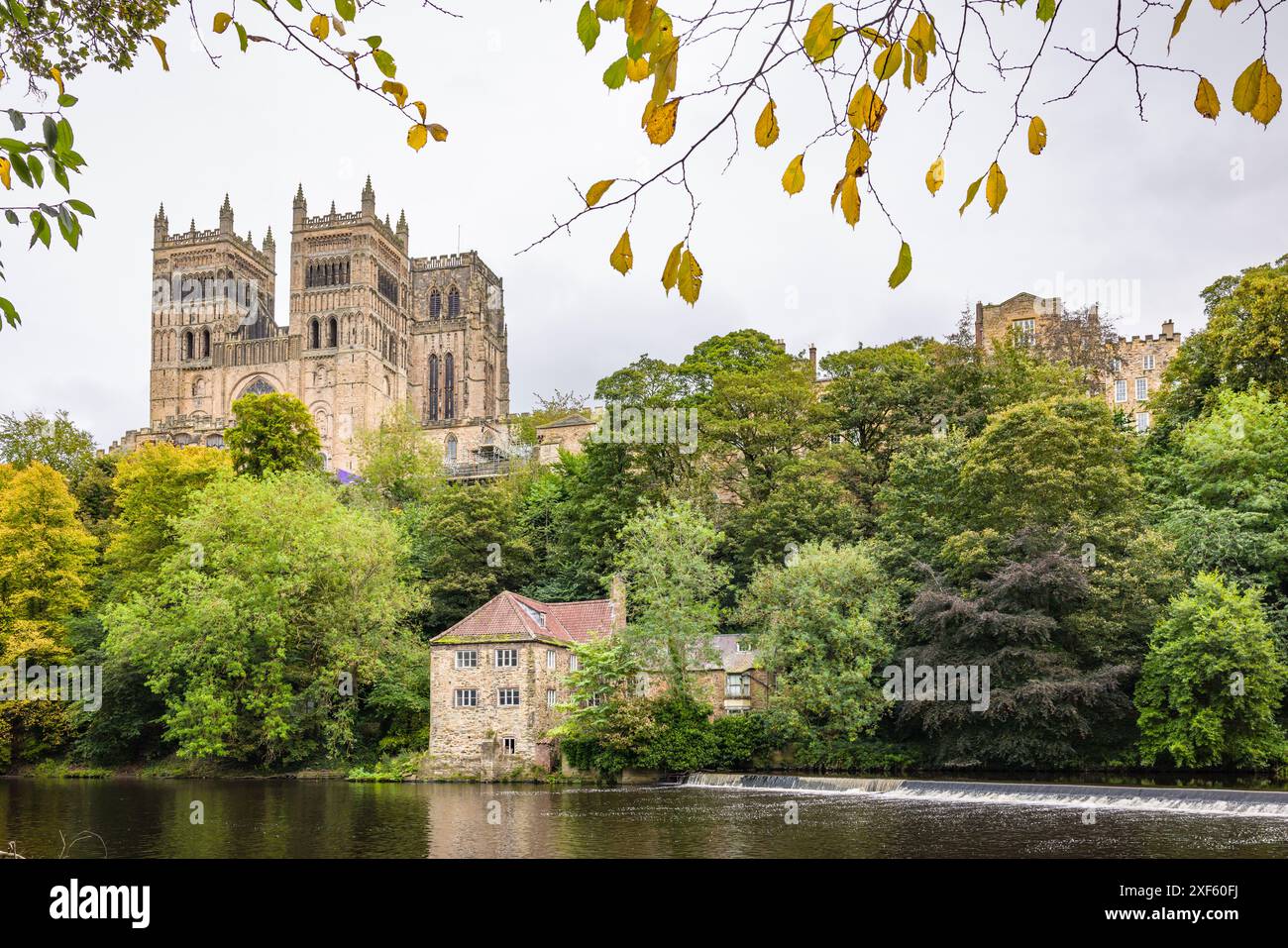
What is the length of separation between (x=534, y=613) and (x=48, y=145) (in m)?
37.7

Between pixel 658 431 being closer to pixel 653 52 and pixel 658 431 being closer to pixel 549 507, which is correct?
pixel 549 507

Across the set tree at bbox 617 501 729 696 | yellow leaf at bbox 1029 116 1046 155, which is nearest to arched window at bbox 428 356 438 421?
tree at bbox 617 501 729 696

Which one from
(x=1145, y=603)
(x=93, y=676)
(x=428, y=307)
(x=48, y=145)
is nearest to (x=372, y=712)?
(x=93, y=676)

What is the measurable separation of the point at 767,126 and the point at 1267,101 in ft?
5.22

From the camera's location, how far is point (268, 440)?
60.4 m

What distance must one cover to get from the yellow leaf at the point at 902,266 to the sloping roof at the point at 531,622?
120 ft

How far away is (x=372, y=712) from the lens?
142 feet

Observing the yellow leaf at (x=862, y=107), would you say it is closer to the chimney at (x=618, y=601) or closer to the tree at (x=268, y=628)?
the chimney at (x=618, y=601)

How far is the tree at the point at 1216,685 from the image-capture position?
31547 mm

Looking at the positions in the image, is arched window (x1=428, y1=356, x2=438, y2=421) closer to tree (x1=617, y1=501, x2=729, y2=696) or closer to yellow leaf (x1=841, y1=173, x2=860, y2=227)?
tree (x1=617, y1=501, x2=729, y2=696)

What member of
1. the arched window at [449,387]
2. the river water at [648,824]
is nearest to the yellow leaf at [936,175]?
the river water at [648,824]

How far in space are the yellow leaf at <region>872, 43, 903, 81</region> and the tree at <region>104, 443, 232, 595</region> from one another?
4706 centimetres

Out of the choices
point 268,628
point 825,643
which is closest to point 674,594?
point 825,643

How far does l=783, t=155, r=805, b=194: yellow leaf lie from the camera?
13.0 ft
